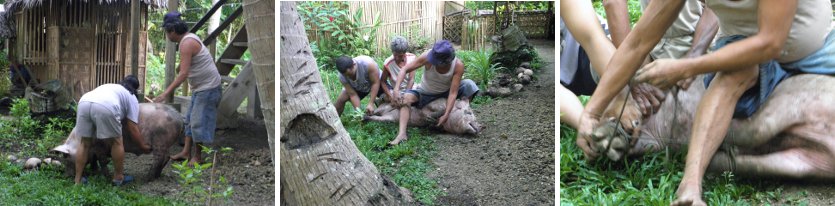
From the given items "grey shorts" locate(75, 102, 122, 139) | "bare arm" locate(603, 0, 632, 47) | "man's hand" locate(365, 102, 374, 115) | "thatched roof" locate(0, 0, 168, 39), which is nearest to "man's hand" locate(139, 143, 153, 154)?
"grey shorts" locate(75, 102, 122, 139)

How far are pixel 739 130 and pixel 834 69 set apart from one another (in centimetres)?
Answer: 36

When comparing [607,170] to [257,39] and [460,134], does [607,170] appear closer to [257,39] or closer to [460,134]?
[460,134]

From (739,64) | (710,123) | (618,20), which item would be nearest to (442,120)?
(618,20)

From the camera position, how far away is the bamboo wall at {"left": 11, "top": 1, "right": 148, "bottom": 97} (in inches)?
180

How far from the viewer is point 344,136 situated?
345 cm

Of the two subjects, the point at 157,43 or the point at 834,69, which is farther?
the point at 157,43

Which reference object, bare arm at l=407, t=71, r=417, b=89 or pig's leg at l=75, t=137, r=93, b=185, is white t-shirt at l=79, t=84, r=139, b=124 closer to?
pig's leg at l=75, t=137, r=93, b=185

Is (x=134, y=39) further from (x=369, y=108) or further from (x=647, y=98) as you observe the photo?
(x=647, y=98)

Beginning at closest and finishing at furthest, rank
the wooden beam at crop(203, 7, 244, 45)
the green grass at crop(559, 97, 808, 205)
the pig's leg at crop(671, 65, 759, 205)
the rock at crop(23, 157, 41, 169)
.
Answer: the pig's leg at crop(671, 65, 759, 205) → the green grass at crop(559, 97, 808, 205) → the rock at crop(23, 157, 41, 169) → the wooden beam at crop(203, 7, 244, 45)

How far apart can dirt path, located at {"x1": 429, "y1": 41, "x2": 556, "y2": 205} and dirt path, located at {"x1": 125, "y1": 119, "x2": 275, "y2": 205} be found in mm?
1543

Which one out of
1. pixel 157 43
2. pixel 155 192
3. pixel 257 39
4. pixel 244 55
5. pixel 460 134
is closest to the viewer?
pixel 460 134

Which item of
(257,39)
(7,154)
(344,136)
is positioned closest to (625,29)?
(344,136)

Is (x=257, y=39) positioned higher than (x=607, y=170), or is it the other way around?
(x=257, y=39)

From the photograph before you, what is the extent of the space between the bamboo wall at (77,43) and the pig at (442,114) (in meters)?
2.03
